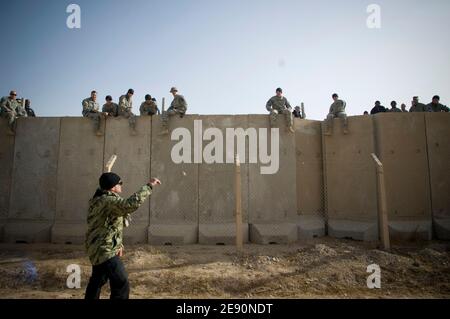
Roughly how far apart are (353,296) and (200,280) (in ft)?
8.74

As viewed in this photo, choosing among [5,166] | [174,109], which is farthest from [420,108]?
[5,166]

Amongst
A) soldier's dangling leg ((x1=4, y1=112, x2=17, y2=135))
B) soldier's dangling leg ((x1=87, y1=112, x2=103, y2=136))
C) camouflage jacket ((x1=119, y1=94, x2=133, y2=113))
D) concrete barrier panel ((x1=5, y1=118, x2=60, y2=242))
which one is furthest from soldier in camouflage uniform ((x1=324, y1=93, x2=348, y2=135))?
soldier's dangling leg ((x1=4, y1=112, x2=17, y2=135))

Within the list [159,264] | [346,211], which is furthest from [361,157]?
[159,264]

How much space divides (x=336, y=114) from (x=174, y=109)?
5.31 meters

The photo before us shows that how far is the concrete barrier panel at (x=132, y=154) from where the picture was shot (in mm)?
8578

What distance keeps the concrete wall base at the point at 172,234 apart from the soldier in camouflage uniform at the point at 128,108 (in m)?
3.05

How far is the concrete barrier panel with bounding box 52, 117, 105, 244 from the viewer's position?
340 inches

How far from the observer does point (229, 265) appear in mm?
6219

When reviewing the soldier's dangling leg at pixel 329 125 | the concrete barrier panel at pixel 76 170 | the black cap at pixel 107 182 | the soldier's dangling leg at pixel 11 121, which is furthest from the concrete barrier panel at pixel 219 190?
the soldier's dangling leg at pixel 11 121

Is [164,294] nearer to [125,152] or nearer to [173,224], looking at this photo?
[173,224]

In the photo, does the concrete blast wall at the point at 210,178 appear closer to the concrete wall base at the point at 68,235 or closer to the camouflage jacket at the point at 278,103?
the concrete wall base at the point at 68,235

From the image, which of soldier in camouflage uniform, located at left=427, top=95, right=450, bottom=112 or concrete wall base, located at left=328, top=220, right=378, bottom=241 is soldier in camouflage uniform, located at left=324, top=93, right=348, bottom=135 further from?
soldier in camouflage uniform, located at left=427, top=95, right=450, bottom=112

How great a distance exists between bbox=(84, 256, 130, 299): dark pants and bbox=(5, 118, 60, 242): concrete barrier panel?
647 centimetres

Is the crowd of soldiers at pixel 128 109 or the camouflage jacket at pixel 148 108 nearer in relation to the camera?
the crowd of soldiers at pixel 128 109
